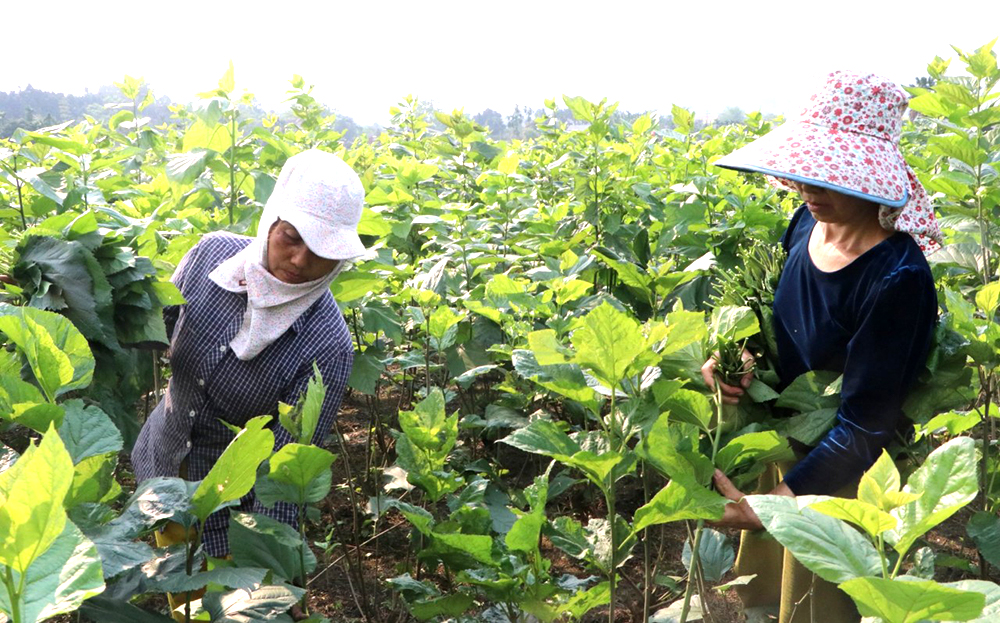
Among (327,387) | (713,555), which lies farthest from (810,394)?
(327,387)

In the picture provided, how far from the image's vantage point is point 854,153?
1.88 metres

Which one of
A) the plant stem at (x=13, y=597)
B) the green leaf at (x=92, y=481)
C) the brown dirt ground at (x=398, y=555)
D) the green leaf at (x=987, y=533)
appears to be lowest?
the brown dirt ground at (x=398, y=555)

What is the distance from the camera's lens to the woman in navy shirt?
1.82 metres

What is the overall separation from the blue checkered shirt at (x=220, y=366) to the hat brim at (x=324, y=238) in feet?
0.78

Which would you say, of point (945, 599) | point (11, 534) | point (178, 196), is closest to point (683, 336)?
point (945, 599)

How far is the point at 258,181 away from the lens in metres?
3.27

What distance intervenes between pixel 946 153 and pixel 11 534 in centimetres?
279

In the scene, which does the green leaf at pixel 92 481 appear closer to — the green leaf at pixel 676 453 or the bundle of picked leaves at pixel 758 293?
the green leaf at pixel 676 453

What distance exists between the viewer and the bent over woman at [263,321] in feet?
7.67

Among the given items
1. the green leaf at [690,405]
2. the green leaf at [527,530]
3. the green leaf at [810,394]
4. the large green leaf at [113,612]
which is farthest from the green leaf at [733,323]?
the large green leaf at [113,612]

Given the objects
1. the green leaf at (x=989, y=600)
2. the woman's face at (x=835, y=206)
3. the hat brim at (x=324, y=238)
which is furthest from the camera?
the hat brim at (x=324, y=238)

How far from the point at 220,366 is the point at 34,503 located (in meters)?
1.81

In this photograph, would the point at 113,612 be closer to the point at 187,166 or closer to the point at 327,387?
the point at 327,387

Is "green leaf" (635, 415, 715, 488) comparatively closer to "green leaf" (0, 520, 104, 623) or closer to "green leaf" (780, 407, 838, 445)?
"green leaf" (780, 407, 838, 445)
